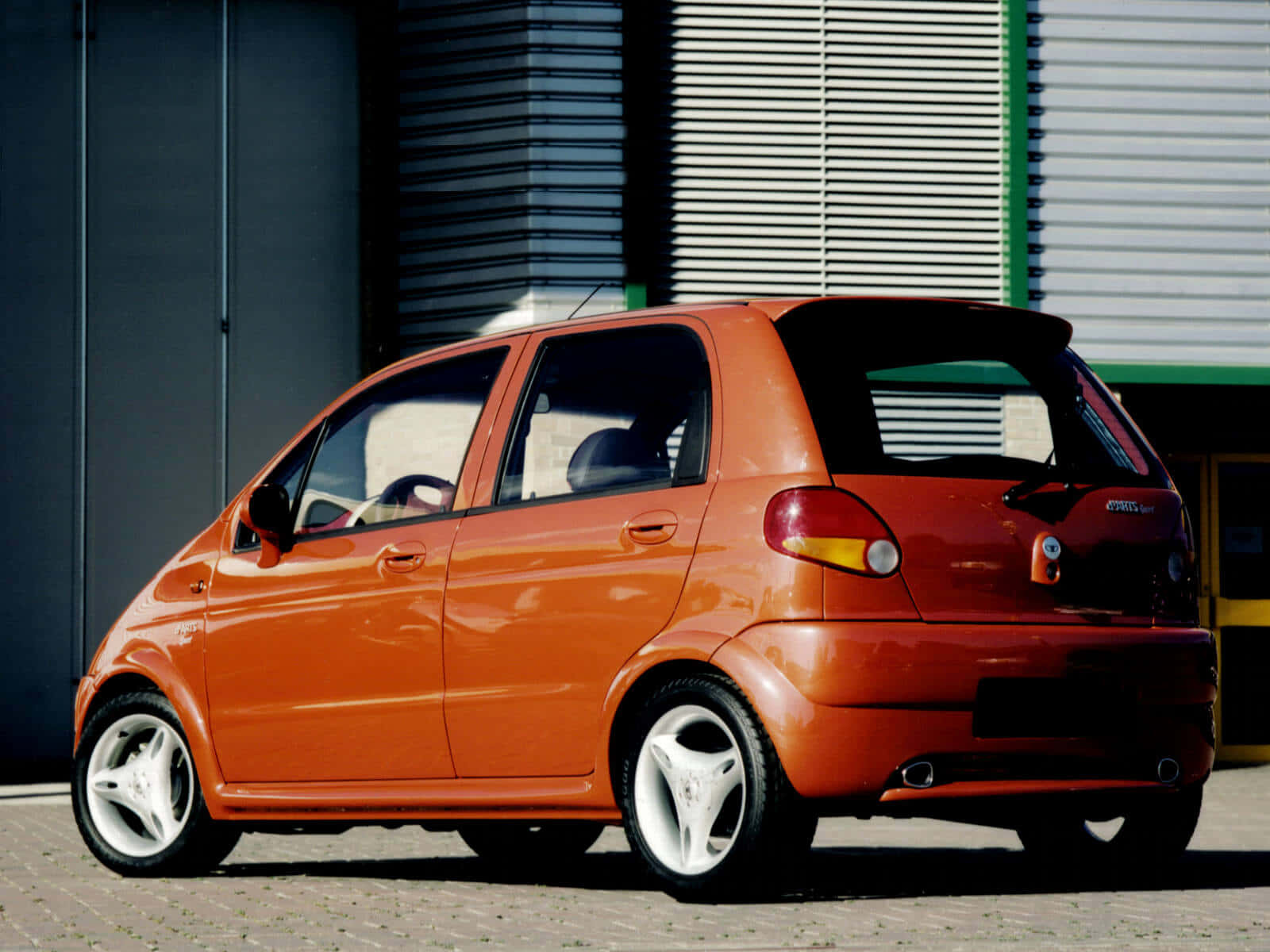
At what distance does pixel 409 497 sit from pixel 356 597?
0.36 metres

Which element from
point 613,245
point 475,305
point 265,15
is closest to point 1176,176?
point 613,245

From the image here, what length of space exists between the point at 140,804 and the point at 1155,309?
30.2 feet

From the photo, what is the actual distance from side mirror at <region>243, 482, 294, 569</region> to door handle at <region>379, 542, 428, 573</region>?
0.55m

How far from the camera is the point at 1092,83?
14523mm

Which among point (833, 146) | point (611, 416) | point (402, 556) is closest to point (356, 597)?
point (402, 556)

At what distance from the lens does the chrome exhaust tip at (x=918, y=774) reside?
218 inches

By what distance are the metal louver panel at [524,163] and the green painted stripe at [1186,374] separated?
3.50 metres

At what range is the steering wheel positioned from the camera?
6.55m

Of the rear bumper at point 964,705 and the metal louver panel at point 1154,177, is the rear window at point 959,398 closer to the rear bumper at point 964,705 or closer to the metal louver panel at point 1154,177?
the rear bumper at point 964,705


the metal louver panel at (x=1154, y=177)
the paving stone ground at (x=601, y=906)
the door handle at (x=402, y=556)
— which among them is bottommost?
the paving stone ground at (x=601, y=906)

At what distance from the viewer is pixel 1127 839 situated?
6.74m

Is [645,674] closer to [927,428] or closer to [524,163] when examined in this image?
[927,428]

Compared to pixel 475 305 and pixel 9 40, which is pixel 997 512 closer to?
pixel 475 305

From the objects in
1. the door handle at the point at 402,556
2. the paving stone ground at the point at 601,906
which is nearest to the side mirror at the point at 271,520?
the door handle at the point at 402,556
